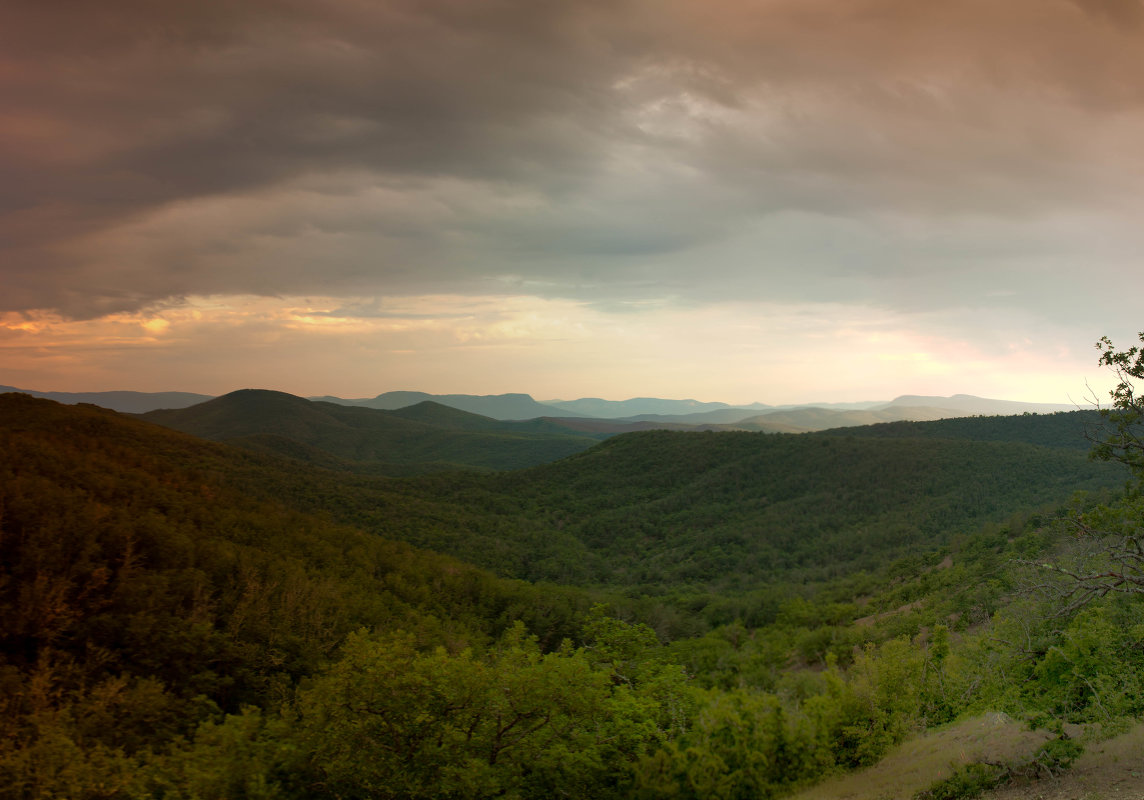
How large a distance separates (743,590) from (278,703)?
171 ft

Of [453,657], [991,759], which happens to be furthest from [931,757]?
[453,657]

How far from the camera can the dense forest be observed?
13.8m

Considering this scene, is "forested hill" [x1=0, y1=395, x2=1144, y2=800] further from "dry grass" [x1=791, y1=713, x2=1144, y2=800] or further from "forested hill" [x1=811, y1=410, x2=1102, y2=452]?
"forested hill" [x1=811, y1=410, x2=1102, y2=452]

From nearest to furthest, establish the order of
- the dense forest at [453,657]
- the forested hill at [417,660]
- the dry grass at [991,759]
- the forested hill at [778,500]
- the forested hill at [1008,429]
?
the dry grass at [991,759] < the dense forest at [453,657] < the forested hill at [417,660] < the forested hill at [778,500] < the forested hill at [1008,429]

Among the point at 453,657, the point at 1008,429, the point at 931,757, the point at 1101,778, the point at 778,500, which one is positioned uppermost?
the point at 1008,429

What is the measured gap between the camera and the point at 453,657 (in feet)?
66.0

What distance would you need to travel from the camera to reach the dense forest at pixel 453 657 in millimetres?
13766

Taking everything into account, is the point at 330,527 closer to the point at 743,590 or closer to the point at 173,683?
the point at 173,683

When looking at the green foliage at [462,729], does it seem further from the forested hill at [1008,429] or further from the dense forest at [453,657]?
the forested hill at [1008,429]

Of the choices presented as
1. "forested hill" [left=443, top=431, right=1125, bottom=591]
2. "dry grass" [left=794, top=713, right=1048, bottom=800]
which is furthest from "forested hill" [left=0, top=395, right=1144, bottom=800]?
"forested hill" [left=443, top=431, right=1125, bottom=591]

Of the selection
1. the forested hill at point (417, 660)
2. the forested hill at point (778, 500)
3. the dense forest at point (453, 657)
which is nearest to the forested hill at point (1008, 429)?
the forested hill at point (778, 500)

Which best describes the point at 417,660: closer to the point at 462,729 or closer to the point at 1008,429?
the point at 462,729

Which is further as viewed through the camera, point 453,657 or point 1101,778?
point 453,657

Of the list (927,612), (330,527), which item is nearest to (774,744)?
(927,612)
